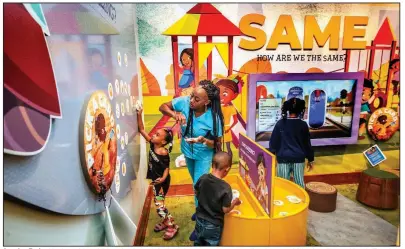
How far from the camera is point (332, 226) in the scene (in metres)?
2.86

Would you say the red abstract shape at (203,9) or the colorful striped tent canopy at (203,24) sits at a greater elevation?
the red abstract shape at (203,9)

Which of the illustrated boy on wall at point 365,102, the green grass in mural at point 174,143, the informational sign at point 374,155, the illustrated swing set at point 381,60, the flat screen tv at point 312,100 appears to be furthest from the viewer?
the informational sign at point 374,155

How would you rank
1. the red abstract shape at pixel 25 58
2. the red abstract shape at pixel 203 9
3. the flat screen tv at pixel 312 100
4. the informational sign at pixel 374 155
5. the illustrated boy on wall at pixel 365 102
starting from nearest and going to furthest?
the red abstract shape at pixel 25 58, the red abstract shape at pixel 203 9, the flat screen tv at pixel 312 100, the illustrated boy on wall at pixel 365 102, the informational sign at pixel 374 155

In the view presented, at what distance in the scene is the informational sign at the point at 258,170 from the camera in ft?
6.92

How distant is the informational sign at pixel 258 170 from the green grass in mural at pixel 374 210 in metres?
1.54

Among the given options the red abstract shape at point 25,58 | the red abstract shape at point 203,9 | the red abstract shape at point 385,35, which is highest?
the red abstract shape at point 203,9

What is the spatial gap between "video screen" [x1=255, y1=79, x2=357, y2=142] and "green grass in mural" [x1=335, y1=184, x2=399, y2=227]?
85 centimetres

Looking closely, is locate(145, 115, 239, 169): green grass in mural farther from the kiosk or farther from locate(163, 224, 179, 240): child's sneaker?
the kiosk

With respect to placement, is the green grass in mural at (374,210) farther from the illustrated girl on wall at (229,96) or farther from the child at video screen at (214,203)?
the child at video screen at (214,203)

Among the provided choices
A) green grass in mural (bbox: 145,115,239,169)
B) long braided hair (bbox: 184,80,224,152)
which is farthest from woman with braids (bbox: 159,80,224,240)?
green grass in mural (bbox: 145,115,239,169)

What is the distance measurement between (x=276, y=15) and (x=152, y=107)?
1373 millimetres

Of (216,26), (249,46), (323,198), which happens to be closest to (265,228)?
(323,198)

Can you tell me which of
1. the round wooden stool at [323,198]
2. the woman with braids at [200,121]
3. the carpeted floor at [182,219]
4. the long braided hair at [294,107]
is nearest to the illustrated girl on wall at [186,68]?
the woman with braids at [200,121]

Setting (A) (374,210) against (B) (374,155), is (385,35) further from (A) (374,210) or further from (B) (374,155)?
(A) (374,210)
